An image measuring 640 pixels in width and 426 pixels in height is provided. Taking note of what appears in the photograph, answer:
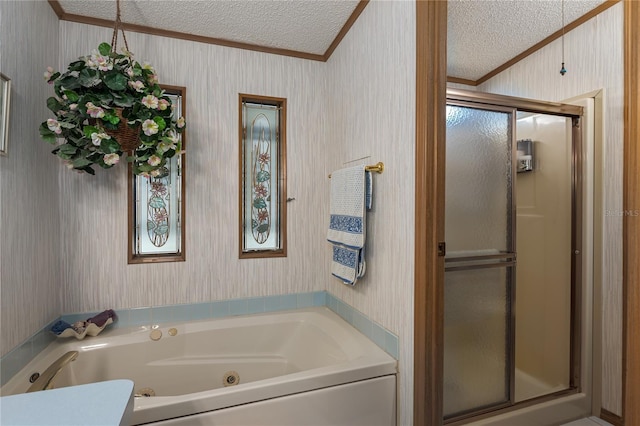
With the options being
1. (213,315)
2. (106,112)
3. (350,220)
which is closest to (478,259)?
(350,220)

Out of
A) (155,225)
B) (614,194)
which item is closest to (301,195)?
(155,225)

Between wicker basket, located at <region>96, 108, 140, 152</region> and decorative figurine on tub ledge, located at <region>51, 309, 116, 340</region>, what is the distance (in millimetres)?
1007

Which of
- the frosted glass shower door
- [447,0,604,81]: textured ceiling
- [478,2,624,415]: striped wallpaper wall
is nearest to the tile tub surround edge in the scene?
the frosted glass shower door

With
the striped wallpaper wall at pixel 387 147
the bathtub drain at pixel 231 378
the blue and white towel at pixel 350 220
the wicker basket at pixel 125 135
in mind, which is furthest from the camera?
the bathtub drain at pixel 231 378

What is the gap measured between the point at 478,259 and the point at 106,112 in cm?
214

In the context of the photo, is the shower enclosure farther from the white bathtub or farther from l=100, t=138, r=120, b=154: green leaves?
l=100, t=138, r=120, b=154: green leaves

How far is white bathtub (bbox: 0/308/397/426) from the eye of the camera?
1245 mm

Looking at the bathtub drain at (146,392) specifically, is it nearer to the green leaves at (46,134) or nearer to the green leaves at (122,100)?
the green leaves at (46,134)

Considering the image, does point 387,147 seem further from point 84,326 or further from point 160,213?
point 84,326

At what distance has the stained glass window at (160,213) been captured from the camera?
196 cm

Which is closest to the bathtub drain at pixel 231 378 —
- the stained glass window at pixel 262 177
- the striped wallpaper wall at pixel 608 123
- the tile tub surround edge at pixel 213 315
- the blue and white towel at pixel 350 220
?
the tile tub surround edge at pixel 213 315

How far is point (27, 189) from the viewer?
4.69 ft

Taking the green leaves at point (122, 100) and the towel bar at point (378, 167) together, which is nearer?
the green leaves at point (122, 100)

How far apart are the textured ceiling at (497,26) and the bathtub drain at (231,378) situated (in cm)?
260
